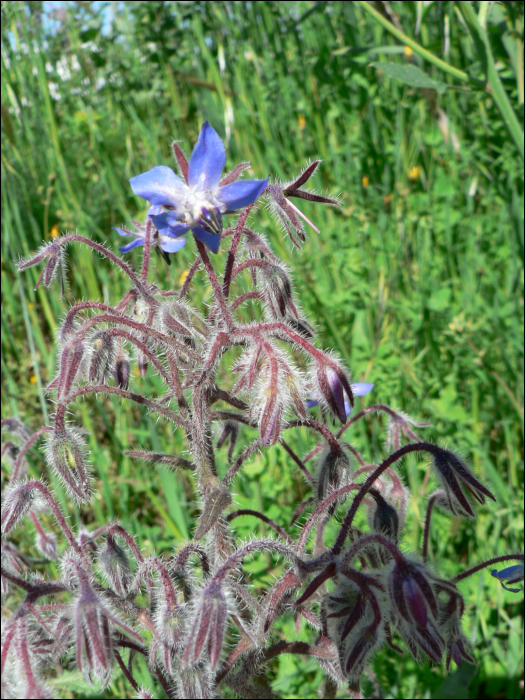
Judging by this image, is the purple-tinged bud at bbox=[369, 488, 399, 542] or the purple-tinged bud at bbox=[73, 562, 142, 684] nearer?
the purple-tinged bud at bbox=[73, 562, 142, 684]

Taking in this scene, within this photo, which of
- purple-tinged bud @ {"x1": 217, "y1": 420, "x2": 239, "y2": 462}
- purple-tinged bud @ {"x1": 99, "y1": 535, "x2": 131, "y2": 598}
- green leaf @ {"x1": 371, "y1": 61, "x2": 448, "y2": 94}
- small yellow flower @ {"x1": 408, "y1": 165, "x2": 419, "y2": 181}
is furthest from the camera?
small yellow flower @ {"x1": 408, "y1": 165, "x2": 419, "y2": 181}

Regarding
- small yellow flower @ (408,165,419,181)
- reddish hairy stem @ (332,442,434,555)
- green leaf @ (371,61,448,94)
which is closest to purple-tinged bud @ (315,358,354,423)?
reddish hairy stem @ (332,442,434,555)

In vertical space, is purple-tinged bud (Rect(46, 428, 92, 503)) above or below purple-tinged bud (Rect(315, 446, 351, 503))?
above

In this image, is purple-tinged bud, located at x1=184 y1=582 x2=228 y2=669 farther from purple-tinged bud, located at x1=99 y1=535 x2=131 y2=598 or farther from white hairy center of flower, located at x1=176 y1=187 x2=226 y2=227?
white hairy center of flower, located at x1=176 y1=187 x2=226 y2=227

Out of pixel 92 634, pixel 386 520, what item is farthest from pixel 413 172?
pixel 92 634

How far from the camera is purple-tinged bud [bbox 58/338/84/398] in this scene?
4.00 ft

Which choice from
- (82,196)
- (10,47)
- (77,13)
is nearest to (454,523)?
(82,196)

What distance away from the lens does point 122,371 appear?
137 centimetres

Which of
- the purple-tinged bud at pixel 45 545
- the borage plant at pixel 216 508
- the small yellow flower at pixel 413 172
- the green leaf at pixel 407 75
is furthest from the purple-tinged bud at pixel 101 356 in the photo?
the small yellow flower at pixel 413 172

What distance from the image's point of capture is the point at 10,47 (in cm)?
382

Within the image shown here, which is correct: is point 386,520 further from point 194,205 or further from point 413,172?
point 413,172

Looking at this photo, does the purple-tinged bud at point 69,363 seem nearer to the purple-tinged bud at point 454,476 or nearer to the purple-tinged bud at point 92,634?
the purple-tinged bud at point 92,634

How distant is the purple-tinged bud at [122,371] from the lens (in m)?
1.36

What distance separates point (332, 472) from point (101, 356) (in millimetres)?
512
